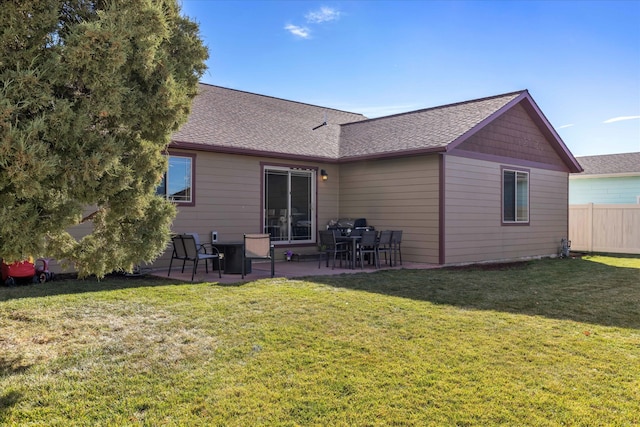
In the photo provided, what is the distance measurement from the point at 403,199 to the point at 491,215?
2.33 metres

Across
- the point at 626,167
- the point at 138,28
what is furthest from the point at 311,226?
the point at 626,167

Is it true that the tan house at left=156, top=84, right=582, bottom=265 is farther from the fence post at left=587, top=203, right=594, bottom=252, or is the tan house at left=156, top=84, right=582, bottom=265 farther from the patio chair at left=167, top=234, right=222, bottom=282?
the fence post at left=587, top=203, right=594, bottom=252

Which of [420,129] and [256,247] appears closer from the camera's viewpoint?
[256,247]

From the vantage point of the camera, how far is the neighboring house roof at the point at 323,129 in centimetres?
992

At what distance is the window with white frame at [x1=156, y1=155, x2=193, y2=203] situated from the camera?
9.09 metres

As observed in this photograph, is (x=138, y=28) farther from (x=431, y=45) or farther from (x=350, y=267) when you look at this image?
(x=431, y=45)

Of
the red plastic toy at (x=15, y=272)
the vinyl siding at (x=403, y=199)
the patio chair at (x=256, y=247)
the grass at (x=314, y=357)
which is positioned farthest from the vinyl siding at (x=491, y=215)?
the red plastic toy at (x=15, y=272)

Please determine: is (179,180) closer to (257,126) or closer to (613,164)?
(257,126)

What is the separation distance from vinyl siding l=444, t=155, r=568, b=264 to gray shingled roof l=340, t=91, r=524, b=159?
661mm

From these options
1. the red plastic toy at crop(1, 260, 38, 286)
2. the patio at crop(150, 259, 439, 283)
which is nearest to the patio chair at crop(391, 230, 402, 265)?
the patio at crop(150, 259, 439, 283)

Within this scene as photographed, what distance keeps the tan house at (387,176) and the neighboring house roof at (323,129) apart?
0.13 feet

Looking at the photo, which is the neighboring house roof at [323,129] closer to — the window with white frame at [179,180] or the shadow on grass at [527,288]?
the window with white frame at [179,180]

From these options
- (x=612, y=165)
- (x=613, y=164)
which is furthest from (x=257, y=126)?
(x=613, y=164)

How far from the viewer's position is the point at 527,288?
7242 millimetres
